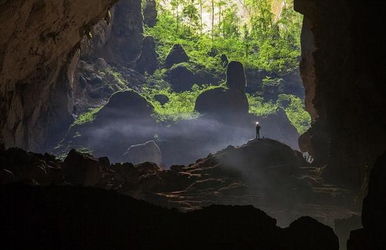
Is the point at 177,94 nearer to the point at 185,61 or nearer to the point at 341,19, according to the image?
the point at 185,61

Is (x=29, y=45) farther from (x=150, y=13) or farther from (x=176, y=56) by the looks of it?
(x=150, y=13)

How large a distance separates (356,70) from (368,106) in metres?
1.50

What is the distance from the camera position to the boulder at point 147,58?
7001 centimetres

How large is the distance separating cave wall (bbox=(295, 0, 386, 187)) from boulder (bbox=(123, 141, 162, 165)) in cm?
2690

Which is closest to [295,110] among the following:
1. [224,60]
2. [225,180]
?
[224,60]

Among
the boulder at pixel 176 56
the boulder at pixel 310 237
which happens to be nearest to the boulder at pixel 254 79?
the boulder at pixel 176 56

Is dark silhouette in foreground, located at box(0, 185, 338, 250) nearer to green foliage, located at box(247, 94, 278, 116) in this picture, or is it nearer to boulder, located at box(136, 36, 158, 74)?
green foliage, located at box(247, 94, 278, 116)

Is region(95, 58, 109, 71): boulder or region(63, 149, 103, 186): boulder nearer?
region(63, 149, 103, 186): boulder

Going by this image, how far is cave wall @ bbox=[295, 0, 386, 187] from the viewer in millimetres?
12359

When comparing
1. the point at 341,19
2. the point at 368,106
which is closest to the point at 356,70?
the point at 368,106

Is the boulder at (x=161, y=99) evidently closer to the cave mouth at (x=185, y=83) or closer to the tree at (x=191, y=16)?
the cave mouth at (x=185, y=83)

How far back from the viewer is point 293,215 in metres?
16.4

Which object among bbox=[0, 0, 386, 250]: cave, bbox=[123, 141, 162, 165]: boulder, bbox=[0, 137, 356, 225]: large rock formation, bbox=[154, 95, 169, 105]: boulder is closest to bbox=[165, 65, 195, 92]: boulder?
bbox=[154, 95, 169, 105]: boulder

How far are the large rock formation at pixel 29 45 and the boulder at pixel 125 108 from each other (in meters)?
24.3
